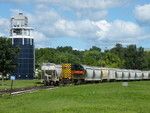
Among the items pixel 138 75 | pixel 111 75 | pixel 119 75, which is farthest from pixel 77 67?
pixel 138 75

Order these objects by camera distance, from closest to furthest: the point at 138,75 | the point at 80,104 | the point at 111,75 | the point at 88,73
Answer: the point at 80,104 → the point at 88,73 → the point at 111,75 → the point at 138,75

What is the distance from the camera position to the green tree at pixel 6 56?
212 feet

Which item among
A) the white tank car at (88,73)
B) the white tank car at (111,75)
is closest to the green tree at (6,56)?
the white tank car at (88,73)

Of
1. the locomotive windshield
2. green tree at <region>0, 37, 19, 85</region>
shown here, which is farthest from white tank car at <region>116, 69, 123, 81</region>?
green tree at <region>0, 37, 19, 85</region>

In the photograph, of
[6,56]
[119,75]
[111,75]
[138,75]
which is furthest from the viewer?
[138,75]

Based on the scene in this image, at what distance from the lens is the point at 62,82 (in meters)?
57.2

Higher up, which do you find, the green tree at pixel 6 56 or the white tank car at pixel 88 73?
the green tree at pixel 6 56

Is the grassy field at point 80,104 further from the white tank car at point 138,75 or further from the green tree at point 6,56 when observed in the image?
the white tank car at point 138,75

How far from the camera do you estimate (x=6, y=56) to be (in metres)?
65.6

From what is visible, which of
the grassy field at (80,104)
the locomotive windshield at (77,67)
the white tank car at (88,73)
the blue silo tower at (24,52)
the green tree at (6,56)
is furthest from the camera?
the blue silo tower at (24,52)

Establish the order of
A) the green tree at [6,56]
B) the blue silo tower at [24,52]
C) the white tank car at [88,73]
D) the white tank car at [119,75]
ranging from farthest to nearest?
the blue silo tower at [24,52]
the white tank car at [119,75]
the green tree at [6,56]
the white tank car at [88,73]

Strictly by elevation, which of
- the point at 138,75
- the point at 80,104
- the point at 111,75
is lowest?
the point at 80,104

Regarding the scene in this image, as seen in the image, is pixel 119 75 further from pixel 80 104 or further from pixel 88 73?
pixel 80 104

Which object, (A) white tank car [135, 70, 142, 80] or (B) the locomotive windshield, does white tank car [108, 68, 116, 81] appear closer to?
(A) white tank car [135, 70, 142, 80]
